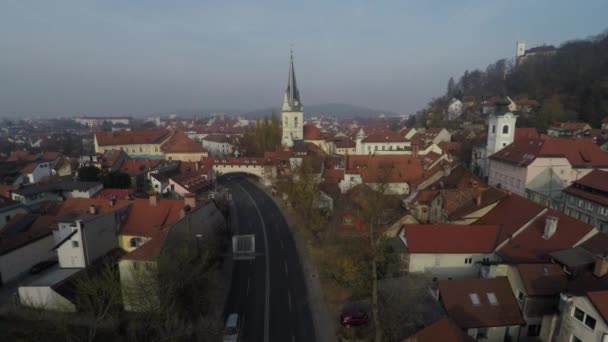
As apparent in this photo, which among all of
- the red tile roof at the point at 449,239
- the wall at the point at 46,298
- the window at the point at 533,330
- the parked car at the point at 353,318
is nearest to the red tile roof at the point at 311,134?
the red tile roof at the point at 449,239

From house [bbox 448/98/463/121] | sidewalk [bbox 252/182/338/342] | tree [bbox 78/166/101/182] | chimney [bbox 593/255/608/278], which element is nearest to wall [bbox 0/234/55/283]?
sidewalk [bbox 252/182/338/342]

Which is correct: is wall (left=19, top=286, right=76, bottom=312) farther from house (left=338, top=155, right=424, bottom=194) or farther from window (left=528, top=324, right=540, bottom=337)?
house (left=338, top=155, right=424, bottom=194)

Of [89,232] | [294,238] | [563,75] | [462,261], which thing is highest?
[563,75]

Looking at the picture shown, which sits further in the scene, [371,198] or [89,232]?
[371,198]

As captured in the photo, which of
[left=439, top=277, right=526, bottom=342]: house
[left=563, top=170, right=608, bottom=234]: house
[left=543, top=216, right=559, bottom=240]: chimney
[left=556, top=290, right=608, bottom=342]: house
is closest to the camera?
[left=556, top=290, right=608, bottom=342]: house

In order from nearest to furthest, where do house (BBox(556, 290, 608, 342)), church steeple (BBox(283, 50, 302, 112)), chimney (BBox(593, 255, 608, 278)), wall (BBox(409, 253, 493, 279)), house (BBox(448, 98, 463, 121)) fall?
house (BBox(556, 290, 608, 342)) → chimney (BBox(593, 255, 608, 278)) → wall (BBox(409, 253, 493, 279)) → church steeple (BBox(283, 50, 302, 112)) → house (BBox(448, 98, 463, 121))

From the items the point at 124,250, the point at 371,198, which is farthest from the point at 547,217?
the point at 124,250

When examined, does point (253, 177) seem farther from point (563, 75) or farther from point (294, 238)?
point (563, 75)
